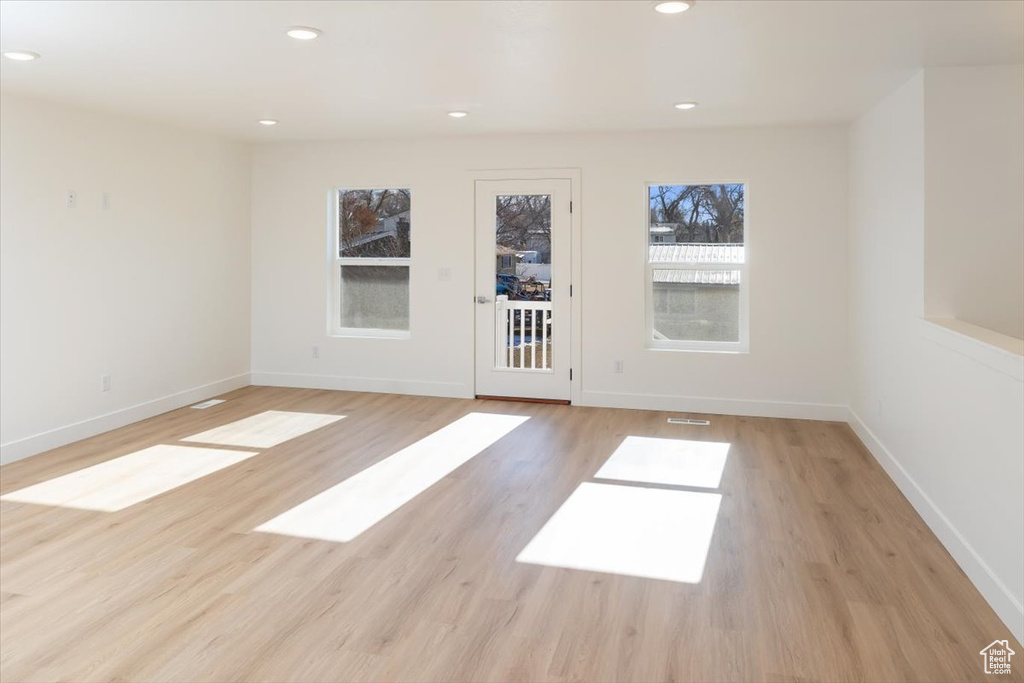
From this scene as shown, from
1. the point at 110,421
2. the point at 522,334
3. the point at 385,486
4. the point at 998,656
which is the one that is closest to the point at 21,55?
the point at 110,421

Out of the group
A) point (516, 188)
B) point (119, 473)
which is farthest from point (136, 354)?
point (516, 188)

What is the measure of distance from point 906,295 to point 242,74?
393cm

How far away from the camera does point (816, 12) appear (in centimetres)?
295

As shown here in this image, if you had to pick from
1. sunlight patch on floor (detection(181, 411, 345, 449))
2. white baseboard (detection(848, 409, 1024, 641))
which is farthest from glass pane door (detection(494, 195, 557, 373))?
white baseboard (detection(848, 409, 1024, 641))

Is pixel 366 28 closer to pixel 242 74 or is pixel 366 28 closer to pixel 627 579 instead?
pixel 242 74

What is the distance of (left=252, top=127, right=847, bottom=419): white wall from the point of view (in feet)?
18.4

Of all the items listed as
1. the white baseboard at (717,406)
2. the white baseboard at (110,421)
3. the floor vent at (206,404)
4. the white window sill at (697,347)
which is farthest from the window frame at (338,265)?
the white window sill at (697,347)

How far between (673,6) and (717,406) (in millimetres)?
3685

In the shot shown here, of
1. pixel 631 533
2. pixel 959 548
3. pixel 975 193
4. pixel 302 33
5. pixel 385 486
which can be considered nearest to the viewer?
pixel 959 548

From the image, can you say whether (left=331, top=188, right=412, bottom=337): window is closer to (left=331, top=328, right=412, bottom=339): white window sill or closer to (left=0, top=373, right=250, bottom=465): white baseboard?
(left=331, top=328, right=412, bottom=339): white window sill

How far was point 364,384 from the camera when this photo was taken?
6.69 m

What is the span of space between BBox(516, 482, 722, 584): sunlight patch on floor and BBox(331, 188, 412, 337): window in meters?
3.28

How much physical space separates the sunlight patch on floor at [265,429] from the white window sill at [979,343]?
3.97 metres

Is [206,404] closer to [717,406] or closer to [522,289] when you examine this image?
[522,289]
